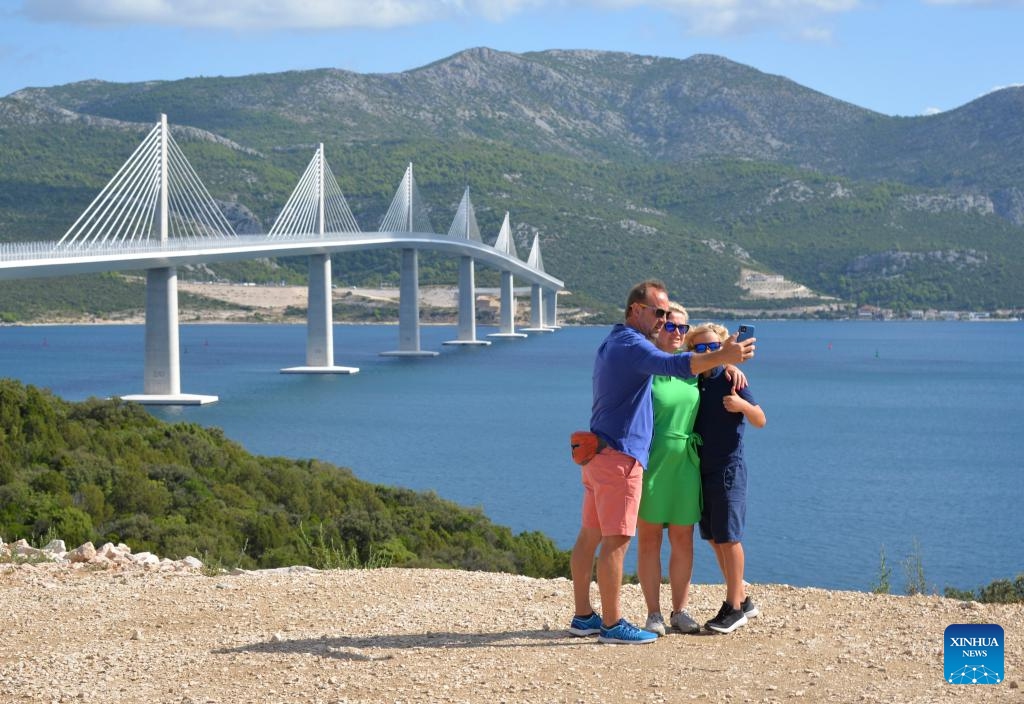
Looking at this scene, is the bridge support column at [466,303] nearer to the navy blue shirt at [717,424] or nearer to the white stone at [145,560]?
the white stone at [145,560]

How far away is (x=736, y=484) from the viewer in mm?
7027

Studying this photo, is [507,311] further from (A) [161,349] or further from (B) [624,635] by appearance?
(B) [624,635]

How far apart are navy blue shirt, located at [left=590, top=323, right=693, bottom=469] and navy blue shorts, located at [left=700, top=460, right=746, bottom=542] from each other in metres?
0.43

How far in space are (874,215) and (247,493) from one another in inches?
5783

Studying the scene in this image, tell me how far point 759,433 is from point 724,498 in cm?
Answer: 3599

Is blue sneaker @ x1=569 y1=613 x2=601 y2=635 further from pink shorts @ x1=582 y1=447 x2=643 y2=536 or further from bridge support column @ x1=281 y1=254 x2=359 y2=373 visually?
bridge support column @ x1=281 y1=254 x2=359 y2=373

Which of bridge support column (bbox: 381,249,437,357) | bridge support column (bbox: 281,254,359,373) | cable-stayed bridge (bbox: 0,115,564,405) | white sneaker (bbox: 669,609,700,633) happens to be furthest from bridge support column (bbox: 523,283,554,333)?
white sneaker (bbox: 669,609,700,633)

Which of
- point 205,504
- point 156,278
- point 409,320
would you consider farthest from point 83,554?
point 409,320

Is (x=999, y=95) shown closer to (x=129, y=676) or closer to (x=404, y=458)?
(x=404, y=458)

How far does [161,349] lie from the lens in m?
45.5

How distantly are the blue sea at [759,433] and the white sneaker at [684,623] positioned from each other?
11564mm

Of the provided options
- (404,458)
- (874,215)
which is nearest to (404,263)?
(404,458)

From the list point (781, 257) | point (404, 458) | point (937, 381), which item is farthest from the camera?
point (781, 257)

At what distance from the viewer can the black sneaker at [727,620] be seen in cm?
705
